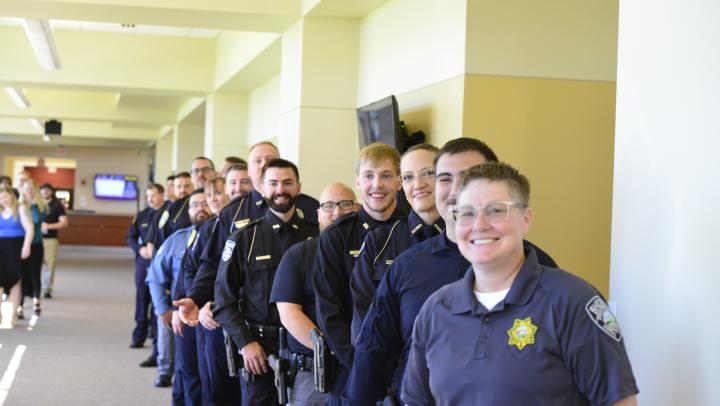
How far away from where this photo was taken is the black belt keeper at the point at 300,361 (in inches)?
150

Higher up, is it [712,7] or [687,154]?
[712,7]

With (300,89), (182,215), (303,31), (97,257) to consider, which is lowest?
(97,257)

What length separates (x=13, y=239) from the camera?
9.75 m

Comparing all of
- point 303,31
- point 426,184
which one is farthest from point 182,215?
point 426,184

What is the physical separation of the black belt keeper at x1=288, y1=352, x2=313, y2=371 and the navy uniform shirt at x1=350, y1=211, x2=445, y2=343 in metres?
0.85

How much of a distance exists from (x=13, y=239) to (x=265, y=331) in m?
6.38

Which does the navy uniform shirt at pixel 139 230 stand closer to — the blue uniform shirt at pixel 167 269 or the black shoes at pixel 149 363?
the black shoes at pixel 149 363

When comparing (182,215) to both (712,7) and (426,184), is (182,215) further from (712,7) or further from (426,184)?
(712,7)

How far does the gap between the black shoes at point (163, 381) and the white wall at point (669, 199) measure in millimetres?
5061

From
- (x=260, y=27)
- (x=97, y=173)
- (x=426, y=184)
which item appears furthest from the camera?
(x=97, y=173)

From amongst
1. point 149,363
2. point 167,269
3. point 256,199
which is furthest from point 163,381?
point 256,199

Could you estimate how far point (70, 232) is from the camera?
25.6m

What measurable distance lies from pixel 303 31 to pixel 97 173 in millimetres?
23460

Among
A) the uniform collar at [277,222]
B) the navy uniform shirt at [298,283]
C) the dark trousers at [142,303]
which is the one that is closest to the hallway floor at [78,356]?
the dark trousers at [142,303]
